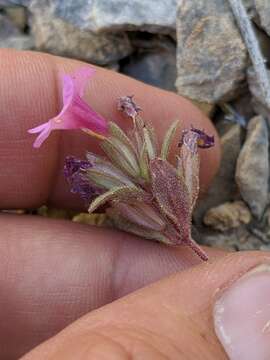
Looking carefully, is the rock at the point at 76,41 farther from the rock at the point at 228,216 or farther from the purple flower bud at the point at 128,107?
the rock at the point at 228,216

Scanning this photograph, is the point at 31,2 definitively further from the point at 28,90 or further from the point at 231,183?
the point at 231,183

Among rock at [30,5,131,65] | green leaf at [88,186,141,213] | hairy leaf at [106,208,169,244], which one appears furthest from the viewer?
rock at [30,5,131,65]

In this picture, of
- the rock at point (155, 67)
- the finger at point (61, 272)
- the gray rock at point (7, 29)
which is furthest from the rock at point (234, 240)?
the gray rock at point (7, 29)

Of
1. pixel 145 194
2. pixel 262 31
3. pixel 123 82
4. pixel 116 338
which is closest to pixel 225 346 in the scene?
pixel 116 338

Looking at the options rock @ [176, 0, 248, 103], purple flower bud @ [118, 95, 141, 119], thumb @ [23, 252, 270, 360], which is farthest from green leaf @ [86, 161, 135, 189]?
rock @ [176, 0, 248, 103]

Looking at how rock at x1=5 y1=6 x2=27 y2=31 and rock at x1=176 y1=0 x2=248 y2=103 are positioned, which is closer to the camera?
rock at x1=176 y1=0 x2=248 y2=103

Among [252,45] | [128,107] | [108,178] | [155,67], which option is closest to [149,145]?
[108,178]

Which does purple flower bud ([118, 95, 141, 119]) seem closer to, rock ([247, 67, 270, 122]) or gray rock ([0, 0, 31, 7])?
rock ([247, 67, 270, 122])
